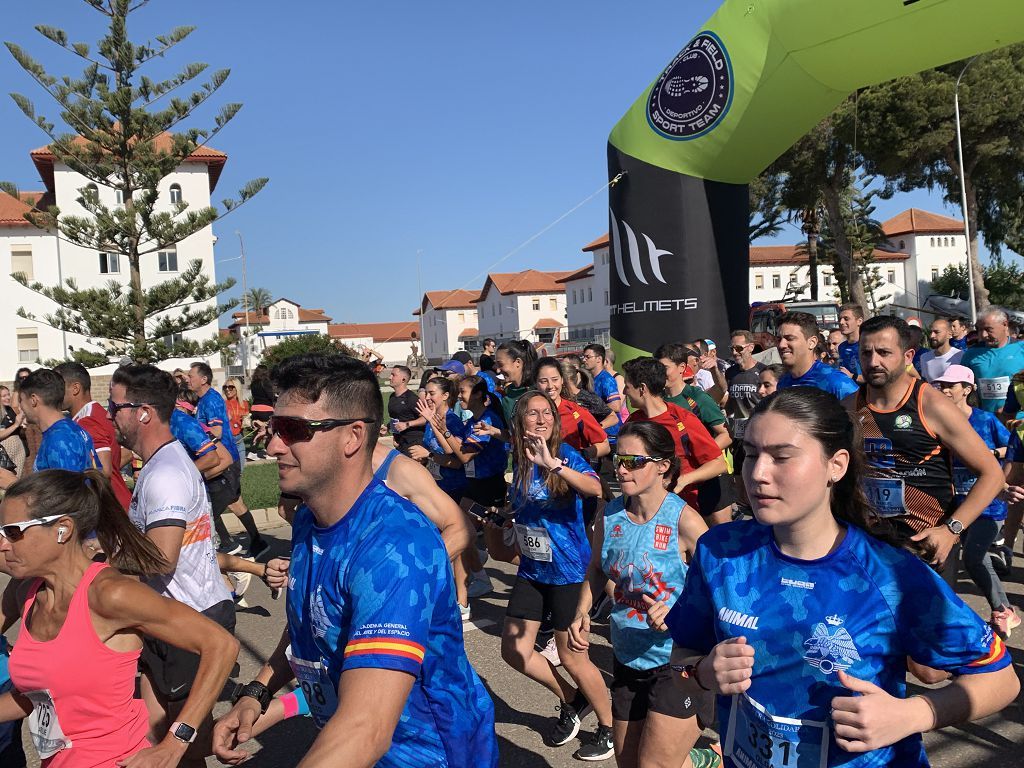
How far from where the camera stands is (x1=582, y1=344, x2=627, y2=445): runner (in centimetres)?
859

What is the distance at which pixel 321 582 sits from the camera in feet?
6.65

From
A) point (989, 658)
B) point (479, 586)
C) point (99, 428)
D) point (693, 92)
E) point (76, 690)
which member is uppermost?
point (693, 92)

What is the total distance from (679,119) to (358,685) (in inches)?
430

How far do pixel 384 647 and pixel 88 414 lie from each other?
5.18 m

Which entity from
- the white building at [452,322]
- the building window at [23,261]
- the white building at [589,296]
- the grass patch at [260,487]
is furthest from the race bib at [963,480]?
the white building at [452,322]

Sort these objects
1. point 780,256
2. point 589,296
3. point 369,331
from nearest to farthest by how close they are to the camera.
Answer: point 780,256 < point 589,296 < point 369,331

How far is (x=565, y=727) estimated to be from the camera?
4.27m

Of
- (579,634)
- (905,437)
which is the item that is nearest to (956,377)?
(905,437)

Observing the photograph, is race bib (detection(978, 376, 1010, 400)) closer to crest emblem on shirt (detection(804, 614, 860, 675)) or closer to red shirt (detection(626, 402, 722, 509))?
red shirt (detection(626, 402, 722, 509))

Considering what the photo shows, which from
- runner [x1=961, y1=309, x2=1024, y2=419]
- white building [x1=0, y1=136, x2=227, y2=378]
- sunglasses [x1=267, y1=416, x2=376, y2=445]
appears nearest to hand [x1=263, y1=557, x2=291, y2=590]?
sunglasses [x1=267, y1=416, x2=376, y2=445]

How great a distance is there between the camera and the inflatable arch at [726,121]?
9617 millimetres

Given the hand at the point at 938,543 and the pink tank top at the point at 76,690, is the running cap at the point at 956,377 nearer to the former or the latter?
the hand at the point at 938,543

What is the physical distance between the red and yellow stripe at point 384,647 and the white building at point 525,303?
91.2 metres

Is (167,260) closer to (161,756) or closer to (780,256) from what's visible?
(161,756)
